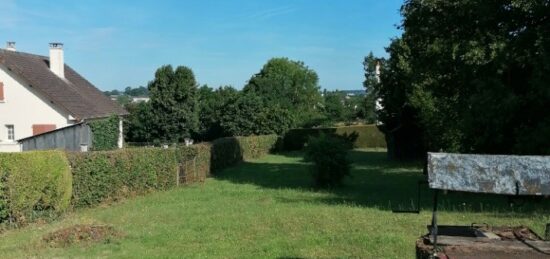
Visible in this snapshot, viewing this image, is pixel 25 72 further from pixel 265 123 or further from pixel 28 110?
pixel 265 123

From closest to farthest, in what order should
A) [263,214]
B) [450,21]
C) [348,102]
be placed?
[263,214]
[450,21]
[348,102]

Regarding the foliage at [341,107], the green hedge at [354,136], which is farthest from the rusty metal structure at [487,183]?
the foliage at [341,107]

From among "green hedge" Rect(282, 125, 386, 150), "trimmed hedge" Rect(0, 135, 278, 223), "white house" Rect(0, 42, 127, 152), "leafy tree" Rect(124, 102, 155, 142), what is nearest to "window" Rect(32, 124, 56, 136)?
"white house" Rect(0, 42, 127, 152)

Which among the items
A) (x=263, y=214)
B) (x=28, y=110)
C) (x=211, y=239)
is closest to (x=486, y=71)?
(x=263, y=214)

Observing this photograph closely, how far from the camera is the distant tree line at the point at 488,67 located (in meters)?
17.0

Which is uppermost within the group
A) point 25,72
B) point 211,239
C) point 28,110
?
point 25,72

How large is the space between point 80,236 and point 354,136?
50.5 m

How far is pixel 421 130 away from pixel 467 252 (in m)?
34.6

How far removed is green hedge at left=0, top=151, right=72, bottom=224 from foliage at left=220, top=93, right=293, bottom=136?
3939cm

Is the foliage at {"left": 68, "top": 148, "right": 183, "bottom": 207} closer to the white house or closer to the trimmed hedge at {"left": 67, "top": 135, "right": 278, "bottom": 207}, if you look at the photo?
the trimmed hedge at {"left": 67, "top": 135, "right": 278, "bottom": 207}

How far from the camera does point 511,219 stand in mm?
12648

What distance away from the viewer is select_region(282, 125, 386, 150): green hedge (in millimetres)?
58875

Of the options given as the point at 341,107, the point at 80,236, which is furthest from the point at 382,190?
the point at 341,107

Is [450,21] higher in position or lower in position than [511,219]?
higher
